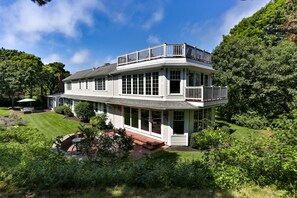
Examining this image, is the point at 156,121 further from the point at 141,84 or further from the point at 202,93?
the point at 202,93

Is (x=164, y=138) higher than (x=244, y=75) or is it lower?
lower

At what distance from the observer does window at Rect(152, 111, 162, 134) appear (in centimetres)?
1220

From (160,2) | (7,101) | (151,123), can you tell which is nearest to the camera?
(160,2)

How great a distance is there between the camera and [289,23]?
2009 centimetres

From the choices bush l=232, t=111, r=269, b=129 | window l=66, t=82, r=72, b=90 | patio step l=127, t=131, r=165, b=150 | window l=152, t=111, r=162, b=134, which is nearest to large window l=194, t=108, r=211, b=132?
window l=152, t=111, r=162, b=134

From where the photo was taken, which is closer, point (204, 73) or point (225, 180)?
point (225, 180)

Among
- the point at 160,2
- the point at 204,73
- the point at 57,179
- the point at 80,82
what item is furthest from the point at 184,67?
the point at 80,82

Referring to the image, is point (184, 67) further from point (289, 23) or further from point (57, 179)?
Result: point (289, 23)

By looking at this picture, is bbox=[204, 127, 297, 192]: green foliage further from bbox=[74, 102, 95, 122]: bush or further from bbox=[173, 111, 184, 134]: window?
bbox=[74, 102, 95, 122]: bush

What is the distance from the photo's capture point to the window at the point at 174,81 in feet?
38.9

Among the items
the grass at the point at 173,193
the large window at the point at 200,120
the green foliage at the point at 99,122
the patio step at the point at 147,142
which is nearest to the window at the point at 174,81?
the large window at the point at 200,120

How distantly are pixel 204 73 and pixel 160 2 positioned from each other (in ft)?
22.7

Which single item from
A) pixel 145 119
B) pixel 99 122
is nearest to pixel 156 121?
pixel 145 119

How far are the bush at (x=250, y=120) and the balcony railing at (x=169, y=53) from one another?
783 centimetres
